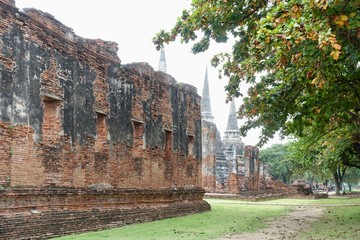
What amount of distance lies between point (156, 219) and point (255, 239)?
194 inches

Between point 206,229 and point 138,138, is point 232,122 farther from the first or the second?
point 206,229

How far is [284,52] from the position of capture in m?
6.91

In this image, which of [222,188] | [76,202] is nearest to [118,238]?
[76,202]

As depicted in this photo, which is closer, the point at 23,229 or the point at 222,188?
the point at 23,229

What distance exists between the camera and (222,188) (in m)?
35.3

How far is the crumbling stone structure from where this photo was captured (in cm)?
994

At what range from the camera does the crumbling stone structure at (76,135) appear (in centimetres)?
994

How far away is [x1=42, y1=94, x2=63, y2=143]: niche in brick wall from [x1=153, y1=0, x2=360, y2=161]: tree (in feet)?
9.15

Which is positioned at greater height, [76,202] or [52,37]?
[52,37]

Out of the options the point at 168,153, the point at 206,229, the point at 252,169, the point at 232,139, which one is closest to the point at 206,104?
the point at 232,139

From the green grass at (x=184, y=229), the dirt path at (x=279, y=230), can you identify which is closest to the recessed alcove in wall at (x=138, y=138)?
the green grass at (x=184, y=229)

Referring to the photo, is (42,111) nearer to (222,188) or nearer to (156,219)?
(156,219)

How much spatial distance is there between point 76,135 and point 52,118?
94cm

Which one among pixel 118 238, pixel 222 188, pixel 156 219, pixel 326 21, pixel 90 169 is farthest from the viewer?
pixel 222 188
